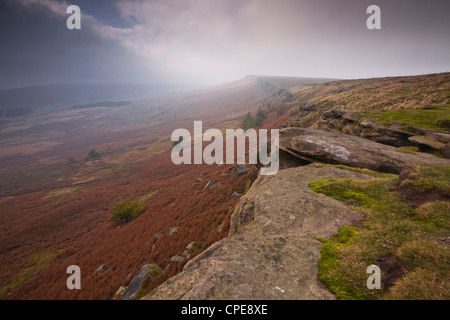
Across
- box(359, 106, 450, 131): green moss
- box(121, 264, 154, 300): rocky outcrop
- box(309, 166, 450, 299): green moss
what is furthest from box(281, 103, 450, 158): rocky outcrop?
box(121, 264, 154, 300): rocky outcrop

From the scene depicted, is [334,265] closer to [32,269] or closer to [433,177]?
[433,177]

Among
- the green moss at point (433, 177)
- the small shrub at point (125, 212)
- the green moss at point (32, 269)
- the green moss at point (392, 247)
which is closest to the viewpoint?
the green moss at point (392, 247)

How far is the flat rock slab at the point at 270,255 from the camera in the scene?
516cm

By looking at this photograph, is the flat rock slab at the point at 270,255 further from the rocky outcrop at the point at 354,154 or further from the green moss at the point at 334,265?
the rocky outcrop at the point at 354,154

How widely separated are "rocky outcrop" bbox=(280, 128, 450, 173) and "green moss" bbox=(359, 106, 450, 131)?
5.99m

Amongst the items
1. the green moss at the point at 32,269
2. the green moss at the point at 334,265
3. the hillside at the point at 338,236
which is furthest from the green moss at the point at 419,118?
the green moss at the point at 32,269

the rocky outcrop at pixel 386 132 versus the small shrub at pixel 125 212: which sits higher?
the rocky outcrop at pixel 386 132

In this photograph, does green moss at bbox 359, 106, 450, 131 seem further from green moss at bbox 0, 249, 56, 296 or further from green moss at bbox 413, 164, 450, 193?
green moss at bbox 0, 249, 56, 296

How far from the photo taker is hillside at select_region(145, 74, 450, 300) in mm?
5051

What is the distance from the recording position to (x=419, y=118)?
18.7m

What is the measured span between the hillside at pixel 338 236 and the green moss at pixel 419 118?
3.24 m

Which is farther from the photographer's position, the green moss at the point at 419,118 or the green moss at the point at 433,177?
the green moss at the point at 419,118
